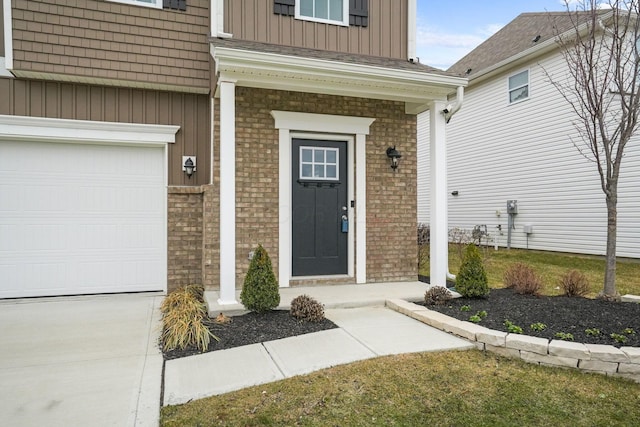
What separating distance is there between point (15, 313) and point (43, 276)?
86 cm

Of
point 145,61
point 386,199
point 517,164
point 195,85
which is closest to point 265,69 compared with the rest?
point 195,85

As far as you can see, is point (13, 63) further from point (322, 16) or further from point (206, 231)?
point (322, 16)

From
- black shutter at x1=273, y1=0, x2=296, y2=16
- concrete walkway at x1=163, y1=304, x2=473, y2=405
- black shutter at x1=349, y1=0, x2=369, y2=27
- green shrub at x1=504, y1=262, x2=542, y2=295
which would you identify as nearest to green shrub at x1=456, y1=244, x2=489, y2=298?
green shrub at x1=504, y1=262, x2=542, y2=295

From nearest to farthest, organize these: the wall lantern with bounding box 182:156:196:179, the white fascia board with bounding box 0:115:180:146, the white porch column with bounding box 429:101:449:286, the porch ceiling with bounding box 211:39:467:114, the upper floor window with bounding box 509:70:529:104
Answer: the porch ceiling with bounding box 211:39:467:114, the white fascia board with bounding box 0:115:180:146, the white porch column with bounding box 429:101:449:286, the wall lantern with bounding box 182:156:196:179, the upper floor window with bounding box 509:70:529:104

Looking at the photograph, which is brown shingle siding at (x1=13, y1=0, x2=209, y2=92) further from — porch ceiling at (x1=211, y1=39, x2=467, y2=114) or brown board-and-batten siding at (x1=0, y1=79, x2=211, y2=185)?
porch ceiling at (x1=211, y1=39, x2=467, y2=114)

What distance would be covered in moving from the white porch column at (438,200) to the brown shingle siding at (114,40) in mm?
3436

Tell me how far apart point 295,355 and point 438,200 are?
10.5 ft

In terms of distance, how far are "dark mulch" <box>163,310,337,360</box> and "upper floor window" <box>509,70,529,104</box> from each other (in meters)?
10.2

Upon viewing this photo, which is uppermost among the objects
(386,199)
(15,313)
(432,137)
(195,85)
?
(195,85)

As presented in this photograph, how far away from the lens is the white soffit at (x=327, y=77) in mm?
4531

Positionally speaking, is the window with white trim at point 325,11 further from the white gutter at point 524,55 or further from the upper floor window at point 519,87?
the upper floor window at point 519,87

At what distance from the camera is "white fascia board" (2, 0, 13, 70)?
531cm

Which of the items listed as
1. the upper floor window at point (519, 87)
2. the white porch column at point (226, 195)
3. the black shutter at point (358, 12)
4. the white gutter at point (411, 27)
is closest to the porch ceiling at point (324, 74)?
the white porch column at point (226, 195)

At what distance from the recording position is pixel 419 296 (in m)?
5.23
